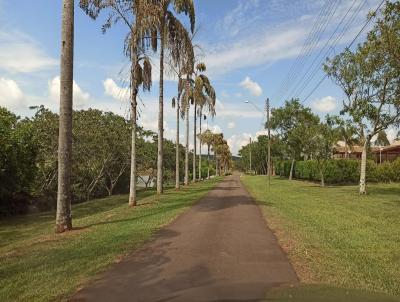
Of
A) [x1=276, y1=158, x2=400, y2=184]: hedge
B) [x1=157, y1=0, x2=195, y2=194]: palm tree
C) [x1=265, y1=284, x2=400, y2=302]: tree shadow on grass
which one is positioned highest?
[x1=157, y1=0, x2=195, y2=194]: palm tree

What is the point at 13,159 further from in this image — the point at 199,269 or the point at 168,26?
the point at 199,269

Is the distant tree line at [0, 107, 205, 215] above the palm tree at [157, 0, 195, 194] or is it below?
below

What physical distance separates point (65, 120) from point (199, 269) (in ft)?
22.3

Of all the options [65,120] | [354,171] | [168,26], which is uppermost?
[168,26]

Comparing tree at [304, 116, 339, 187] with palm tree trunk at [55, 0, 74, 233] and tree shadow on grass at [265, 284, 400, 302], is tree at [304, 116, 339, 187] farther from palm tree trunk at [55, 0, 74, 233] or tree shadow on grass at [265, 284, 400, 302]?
tree shadow on grass at [265, 284, 400, 302]

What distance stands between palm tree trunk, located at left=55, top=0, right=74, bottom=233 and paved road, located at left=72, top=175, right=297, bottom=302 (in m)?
2.93

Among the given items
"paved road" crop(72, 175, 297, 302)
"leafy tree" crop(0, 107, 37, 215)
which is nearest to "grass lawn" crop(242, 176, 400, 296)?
"paved road" crop(72, 175, 297, 302)

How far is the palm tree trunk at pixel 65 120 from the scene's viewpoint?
1270cm

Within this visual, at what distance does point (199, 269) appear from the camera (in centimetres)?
781

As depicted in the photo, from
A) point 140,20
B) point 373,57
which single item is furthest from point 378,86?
point 140,20

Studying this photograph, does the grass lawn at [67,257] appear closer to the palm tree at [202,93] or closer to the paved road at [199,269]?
the paved road at [199,269]

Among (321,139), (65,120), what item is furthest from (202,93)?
(65,120)

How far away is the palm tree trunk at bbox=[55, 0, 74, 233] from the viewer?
1270 cm

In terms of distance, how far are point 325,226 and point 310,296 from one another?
7729 mm
